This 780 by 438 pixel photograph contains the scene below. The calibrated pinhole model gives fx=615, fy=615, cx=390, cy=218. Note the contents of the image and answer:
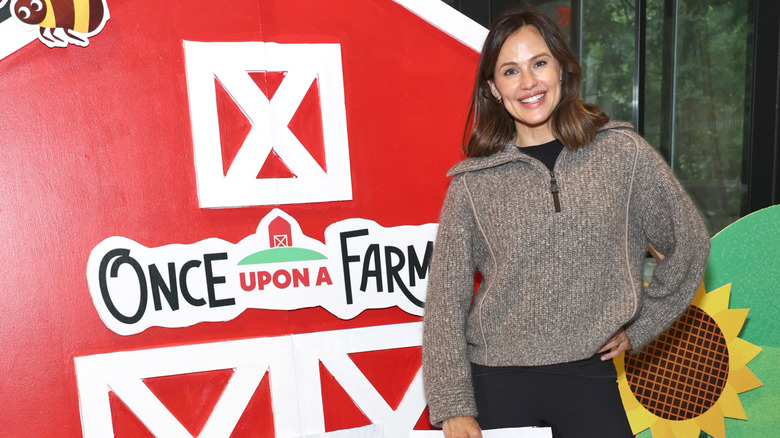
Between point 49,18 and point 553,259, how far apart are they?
1.23m

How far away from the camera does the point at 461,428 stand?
119 cm

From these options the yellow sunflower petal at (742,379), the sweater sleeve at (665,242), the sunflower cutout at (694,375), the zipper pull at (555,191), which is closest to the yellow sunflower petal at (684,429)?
the sunflower cutout at (694,375)

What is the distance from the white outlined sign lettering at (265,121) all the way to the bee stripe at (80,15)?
224 millimetres

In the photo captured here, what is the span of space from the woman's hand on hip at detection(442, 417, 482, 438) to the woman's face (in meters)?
Result: 0.61

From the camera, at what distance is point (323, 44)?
1560mm

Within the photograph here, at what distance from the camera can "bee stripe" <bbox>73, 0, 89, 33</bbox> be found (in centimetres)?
140

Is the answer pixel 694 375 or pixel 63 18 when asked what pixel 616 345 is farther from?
Answer: pixel 63 18

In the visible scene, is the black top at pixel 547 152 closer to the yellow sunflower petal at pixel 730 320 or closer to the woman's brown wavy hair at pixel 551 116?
the woman's brown wavy hair at pixel 551 116

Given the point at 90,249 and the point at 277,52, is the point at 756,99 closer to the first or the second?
the point at 277,52

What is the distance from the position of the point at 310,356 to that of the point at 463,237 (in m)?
0.60

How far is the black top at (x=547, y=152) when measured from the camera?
4.08ft

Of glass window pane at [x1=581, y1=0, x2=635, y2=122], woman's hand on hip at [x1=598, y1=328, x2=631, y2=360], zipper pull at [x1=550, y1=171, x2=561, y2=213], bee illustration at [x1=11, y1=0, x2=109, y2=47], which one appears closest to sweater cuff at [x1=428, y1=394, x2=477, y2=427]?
woman's hand on hip at [x1=598, y1=328, x2=631, y2=360]

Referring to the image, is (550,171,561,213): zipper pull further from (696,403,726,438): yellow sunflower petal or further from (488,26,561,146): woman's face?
(696,403,726,438): yellow sunflower petal

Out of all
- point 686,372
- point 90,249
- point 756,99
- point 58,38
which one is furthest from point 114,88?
point 756,99
